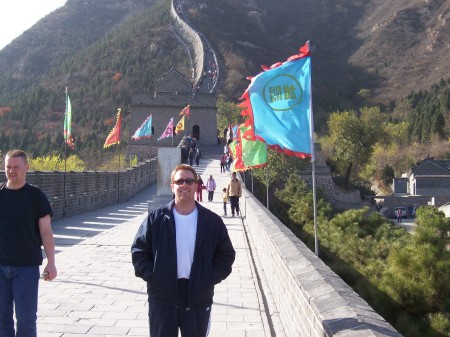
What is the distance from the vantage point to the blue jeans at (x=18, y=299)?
4.39 m

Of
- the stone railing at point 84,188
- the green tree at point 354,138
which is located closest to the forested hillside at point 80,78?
the green tree at point 354,138

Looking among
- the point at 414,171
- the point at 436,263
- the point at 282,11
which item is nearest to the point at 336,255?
the point at 436,263

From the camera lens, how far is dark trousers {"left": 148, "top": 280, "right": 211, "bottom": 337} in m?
3.74

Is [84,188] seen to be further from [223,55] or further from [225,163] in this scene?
[223,55]

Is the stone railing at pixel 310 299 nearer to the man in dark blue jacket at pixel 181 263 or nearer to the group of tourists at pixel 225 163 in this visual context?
the man in dark blue jacket at pixel 181 263

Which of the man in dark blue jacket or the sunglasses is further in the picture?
the sunglasses

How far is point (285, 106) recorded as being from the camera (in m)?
7.37

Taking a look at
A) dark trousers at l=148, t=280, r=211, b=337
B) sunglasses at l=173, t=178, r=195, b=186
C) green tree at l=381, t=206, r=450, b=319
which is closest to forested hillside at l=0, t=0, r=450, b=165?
green tree at l=381, t=206, r=450, b=319

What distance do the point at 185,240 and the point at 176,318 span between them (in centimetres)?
48

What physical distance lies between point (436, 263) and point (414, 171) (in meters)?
50.8

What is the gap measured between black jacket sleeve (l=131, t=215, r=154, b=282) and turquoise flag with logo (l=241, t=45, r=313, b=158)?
367 cm

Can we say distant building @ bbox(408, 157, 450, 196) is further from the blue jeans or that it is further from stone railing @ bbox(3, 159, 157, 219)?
the blue jeans

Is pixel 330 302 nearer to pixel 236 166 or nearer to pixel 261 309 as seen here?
pixel 261 309

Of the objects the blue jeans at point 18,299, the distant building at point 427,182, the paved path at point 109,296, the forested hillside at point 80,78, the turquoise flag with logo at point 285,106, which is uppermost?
the forested hillside at point 80,78
